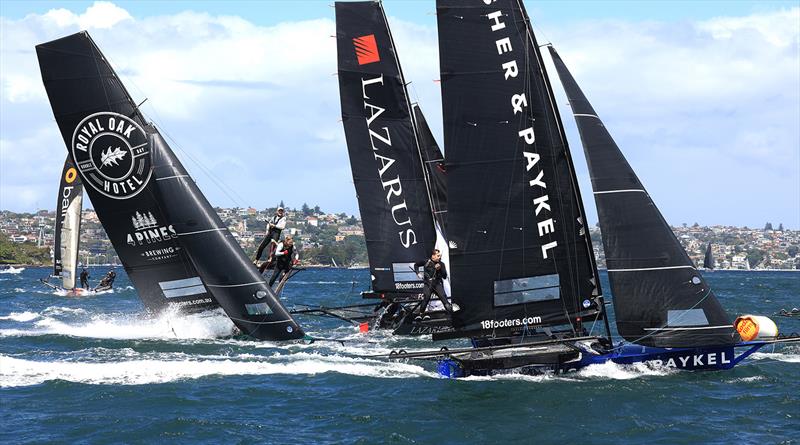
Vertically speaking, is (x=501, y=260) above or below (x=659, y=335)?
above

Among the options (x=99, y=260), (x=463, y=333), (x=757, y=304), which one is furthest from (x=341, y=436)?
(x=99, y=260)

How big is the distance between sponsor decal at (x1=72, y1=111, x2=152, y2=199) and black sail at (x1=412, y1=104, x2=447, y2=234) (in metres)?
7.26

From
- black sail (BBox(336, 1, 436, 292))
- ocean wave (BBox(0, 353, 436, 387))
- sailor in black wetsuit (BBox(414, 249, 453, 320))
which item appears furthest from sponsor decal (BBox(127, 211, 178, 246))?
sailor in black wetsuit (BBox(414, 249, 453, 320))

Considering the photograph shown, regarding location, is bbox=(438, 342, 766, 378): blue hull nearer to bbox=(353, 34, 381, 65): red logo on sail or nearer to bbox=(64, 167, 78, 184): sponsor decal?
bbox=(353, 34, 381, 65): red logo on sail

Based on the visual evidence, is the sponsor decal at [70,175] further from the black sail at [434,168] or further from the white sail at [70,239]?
the black sail at [434,168]

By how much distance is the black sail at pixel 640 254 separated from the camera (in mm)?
19938

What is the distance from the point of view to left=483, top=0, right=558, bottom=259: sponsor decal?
19.7 metres

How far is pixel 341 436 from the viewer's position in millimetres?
16438

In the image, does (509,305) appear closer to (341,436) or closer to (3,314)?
(341,436)

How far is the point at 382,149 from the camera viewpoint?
28375mm

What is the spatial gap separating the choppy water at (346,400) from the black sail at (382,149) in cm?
381

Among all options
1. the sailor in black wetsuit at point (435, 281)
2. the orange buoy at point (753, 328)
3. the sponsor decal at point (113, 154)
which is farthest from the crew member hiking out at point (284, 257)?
the orange buoy at point (753, 328)

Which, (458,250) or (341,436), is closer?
(341,436)

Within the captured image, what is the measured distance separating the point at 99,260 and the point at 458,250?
174 meters
